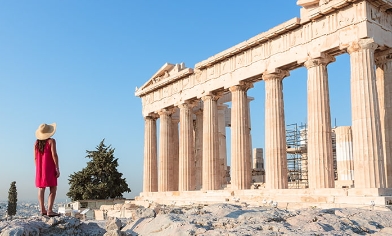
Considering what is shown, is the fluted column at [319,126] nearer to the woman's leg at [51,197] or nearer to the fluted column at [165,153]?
the fluted column at [165,153]

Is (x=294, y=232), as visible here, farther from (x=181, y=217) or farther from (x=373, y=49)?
(x=373, y=49)

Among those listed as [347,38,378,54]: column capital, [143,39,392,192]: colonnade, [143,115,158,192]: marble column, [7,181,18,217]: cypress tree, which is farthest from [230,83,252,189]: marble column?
[7,181,18,217]: cypress tree

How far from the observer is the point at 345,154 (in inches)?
1238

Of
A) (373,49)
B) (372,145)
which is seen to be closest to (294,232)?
(372,145)

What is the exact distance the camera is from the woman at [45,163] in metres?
10.2

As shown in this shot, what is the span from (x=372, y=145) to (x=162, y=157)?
20.2 m

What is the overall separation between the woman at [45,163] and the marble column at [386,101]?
18.4 meters

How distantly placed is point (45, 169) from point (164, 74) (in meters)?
29.1

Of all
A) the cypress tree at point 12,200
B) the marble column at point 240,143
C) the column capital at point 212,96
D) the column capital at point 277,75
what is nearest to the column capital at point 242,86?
the marble column at point 240,143

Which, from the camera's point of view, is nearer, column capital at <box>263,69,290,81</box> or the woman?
the woman

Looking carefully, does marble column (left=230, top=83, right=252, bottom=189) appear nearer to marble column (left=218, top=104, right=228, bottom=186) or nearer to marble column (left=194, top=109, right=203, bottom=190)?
marble column (left=194, top=109, right=203, bottom=190)

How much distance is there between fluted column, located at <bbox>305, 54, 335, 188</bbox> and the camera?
2364 cm

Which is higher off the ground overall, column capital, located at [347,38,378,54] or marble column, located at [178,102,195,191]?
column capital, located at [347,38,378,54]

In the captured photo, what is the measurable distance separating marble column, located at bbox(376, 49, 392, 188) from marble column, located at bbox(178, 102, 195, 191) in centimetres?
1507
